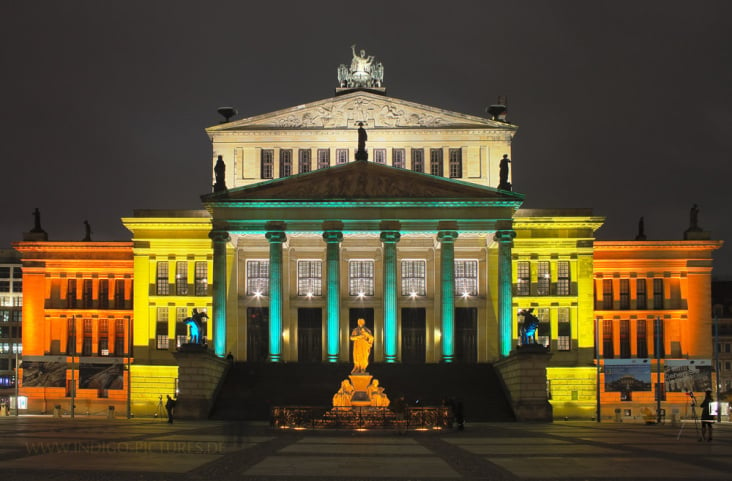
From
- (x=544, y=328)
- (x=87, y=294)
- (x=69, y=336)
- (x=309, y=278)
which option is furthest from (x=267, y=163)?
(x=544, y=328)

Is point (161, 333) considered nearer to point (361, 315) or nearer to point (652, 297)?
point (361, 315)

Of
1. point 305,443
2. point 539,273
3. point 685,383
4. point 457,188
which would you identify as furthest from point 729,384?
point 305,443

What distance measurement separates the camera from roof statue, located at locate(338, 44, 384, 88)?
3164 inches

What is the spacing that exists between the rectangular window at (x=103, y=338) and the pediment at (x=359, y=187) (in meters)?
21.6

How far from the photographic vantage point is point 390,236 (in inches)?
2689

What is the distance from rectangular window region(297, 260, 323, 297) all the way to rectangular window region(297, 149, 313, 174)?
7.21 metres

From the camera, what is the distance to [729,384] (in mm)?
112500

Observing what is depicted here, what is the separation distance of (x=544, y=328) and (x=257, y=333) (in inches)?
870

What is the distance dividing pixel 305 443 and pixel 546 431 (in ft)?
51.6

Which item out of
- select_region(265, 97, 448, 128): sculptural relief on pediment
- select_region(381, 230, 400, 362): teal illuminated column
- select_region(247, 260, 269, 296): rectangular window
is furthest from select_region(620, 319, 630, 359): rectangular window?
select_region(247, 260, 269, 296): rectangular window

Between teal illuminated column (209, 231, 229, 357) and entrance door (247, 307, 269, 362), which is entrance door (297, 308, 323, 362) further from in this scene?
teal illuminated column (209, 231, 229, 357)

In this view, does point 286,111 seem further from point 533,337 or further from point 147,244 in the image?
point 533,337

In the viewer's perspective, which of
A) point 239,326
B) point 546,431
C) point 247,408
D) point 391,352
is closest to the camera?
point 546,431

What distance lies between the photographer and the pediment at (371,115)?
254 ft
